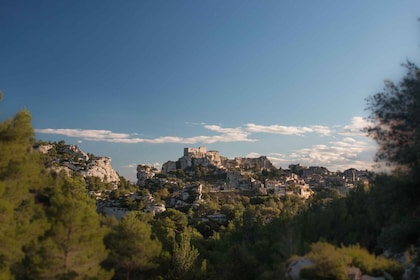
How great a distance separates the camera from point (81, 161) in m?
93.6

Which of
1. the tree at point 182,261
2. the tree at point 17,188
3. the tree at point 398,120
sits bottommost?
the tree at point 182,261

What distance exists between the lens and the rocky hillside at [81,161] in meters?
87.0

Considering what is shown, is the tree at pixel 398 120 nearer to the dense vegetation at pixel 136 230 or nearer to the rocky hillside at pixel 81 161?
the dense vegetation at pixel 136 230

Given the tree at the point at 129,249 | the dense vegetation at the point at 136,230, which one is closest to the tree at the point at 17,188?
the dense vegetation at the point at 136,230

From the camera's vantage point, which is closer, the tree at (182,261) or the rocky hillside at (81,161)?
the tree at (182,261)

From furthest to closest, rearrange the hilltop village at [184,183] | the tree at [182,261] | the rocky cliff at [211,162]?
the rocky cliff at [211,162], the hilltop village at [184,183], the tree at [182,261]

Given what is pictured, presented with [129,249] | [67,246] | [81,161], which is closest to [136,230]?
[129,249]

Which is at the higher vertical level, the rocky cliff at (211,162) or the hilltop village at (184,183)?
the rocky cliff at (211,162)

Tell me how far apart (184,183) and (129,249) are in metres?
82.4

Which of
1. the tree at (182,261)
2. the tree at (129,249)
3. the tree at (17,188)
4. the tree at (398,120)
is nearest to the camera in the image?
the tree at (398,120)

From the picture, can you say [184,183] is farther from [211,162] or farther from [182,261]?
[182,261]

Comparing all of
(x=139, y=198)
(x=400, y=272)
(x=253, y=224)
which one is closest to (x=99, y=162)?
(x=139, y=198)

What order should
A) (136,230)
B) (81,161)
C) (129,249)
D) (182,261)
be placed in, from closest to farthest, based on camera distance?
(129,249) → (136,230) → (182,261) → (81,161)

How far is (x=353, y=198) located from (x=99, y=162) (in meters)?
75.5
